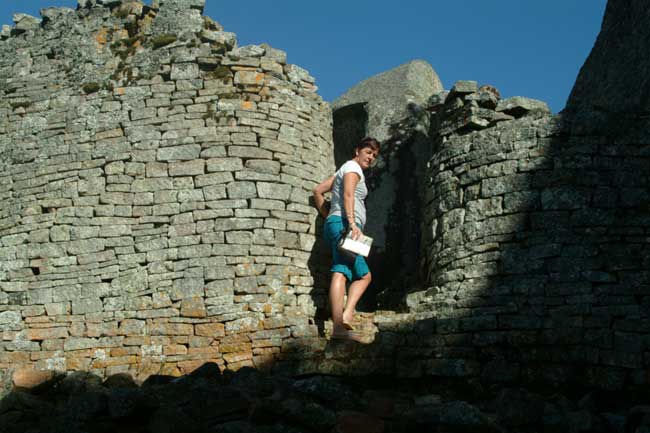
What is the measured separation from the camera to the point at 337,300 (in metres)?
7.26

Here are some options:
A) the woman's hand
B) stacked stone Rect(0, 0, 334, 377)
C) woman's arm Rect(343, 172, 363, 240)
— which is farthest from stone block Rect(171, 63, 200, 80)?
the woman's hand

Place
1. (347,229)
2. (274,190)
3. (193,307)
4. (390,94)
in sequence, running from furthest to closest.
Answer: (390,94) < (274,190) < (193,307) < (347,229)

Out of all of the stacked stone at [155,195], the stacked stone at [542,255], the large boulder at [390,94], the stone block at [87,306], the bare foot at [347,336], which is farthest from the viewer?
the large boulder at [390,94]

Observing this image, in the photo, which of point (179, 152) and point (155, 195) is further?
point (179, 152)

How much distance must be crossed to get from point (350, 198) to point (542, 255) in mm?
1777

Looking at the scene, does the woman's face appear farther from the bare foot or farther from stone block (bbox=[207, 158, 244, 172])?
the bare foot

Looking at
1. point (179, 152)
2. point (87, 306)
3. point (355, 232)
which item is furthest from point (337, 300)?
point (87, 306)

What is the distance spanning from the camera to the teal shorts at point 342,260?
747 cm

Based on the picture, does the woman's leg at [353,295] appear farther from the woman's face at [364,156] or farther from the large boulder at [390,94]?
the large boulder at [390,94]

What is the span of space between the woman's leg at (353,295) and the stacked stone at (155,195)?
1.40ft

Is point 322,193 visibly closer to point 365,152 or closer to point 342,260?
point 365,152

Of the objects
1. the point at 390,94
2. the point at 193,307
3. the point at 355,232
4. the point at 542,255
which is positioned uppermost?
the point at 390,94

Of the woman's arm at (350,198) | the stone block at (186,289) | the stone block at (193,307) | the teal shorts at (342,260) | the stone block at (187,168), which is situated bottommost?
the stone block at (193,307)

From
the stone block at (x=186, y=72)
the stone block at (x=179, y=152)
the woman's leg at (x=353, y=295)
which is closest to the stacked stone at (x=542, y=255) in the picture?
the woman's leg at (x=353, y=295)
